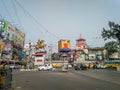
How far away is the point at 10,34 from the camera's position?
292ft

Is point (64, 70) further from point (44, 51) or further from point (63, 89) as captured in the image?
point (44, 51)

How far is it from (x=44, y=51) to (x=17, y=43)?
41.5 ft

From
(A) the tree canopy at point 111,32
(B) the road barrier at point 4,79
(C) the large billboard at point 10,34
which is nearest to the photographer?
(B) the road barrier at point 4,79

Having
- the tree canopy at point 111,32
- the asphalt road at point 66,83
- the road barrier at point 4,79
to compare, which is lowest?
the asphalt road at point 66,83

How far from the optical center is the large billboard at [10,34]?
269ft

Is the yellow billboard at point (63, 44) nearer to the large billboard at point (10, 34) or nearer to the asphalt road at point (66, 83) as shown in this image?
the large billboard at point (10, 34)

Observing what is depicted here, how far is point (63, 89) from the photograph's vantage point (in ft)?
58.3

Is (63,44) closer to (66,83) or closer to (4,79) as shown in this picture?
(66,83)

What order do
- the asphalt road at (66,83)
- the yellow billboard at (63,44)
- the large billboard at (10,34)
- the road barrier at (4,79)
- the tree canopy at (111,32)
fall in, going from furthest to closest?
the yellow billboard at (63,44) → the large billboard at (10,34) → the tree canopy at (111,32) → the asphalt road at (66,83) → the road barrier at (4,79)

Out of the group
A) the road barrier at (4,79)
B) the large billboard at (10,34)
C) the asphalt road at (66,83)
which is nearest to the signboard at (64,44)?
the large billboard at (10,34)

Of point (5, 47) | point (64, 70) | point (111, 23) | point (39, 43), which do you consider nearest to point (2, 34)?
point (5, 47)

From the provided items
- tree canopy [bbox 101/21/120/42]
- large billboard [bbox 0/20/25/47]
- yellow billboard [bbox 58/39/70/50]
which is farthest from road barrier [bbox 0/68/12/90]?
yellow billboard [bbox 58/39/70/50]

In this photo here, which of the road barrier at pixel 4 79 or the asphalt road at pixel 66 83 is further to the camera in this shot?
the asphalt road at pixel 66 83

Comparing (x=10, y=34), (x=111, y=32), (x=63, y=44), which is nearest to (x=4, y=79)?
(x=111, y=32)
